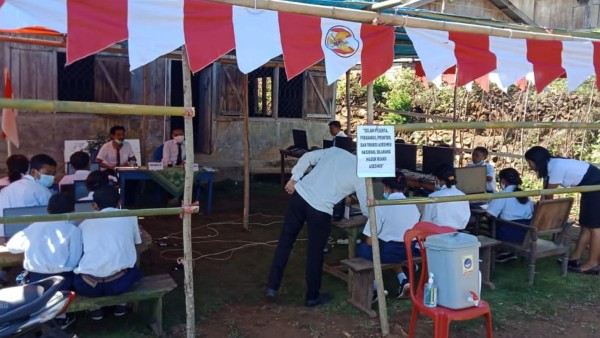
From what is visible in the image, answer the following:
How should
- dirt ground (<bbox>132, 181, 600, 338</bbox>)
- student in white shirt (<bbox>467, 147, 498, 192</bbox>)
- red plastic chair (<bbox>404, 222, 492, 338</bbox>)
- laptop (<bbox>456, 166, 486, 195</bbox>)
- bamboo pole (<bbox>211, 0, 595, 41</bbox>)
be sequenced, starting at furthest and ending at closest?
student in white shirt (<bbox>467, 147, 498, 192</bbox>)
laptop (<bbox>456, 166, 486, 195</bbox>)
dirt ground (<bbox>132, 181, 600, 338</bbox>)
bamboo pole (<bbox>211, 0, 595, 41</bbox>)
red plastic chair (<bbox>404, 222, 492, 338</bbox>)

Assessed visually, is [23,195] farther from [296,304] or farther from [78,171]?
[296,304]

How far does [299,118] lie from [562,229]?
756 cm

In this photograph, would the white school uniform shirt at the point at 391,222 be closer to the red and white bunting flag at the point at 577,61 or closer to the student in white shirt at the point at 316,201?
the student in white shirt at the point at 316,201

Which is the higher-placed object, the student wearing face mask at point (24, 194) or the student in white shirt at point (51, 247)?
the student wearing face mask at point (24, 194)

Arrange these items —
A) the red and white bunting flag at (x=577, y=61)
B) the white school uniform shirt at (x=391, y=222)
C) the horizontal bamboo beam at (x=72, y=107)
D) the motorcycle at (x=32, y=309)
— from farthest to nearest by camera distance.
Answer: the red and white bunting flag at (x=577, y=61), the white school uniform shirt at (x=391, y=222), the horizontal bamboo beam at (x=72, y=107), the motorcycle at (x=32, y=309)

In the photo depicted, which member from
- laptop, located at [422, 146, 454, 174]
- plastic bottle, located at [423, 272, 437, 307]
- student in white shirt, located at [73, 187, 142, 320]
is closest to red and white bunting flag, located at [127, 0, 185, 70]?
student in white shirt, located at [73, 187, 142, 320]

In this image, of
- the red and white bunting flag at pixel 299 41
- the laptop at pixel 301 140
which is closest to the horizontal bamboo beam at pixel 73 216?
the red and white bunting flag at pixel 299 41

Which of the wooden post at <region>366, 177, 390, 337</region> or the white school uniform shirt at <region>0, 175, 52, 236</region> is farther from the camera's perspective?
the white school uniform shirt at <region>0, 175, 52, 236</region>

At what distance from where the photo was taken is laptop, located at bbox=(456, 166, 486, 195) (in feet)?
21.6

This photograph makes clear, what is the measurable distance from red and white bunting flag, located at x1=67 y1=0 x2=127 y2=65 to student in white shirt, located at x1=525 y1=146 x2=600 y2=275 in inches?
178

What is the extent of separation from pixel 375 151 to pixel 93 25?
2246 mm

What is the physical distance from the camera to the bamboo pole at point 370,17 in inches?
150

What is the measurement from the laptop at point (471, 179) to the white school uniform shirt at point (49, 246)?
14.6 ft

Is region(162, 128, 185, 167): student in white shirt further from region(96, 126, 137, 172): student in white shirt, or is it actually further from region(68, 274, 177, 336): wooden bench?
region(68, 274, 177, 336): wooden bench
